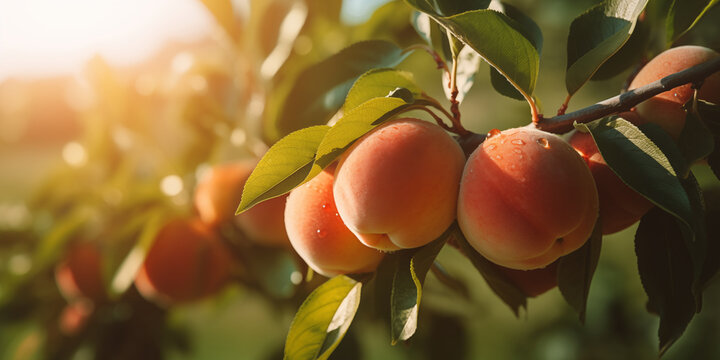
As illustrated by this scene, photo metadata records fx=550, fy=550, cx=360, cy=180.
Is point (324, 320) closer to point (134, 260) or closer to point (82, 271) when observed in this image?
point (134, 260)

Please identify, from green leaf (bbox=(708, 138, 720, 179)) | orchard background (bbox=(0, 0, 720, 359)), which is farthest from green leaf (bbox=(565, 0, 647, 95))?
green leaf (bbox=(708, 138, 720, 179))

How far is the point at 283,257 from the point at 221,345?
282cm

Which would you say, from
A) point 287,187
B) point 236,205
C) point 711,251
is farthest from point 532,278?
point 236,205

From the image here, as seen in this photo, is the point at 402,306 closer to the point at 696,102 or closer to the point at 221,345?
the point at 696,102

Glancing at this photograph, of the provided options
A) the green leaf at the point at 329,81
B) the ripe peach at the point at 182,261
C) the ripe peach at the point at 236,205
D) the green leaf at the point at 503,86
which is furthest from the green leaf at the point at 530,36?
the ripe peach at the point at 182,261

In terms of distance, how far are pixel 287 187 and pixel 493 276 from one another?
0.21 meters

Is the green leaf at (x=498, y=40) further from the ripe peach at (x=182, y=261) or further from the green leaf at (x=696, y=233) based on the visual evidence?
the ripe peach at (x=182, y=261)

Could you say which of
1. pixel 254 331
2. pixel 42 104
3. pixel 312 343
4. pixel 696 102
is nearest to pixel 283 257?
pixel 312 343

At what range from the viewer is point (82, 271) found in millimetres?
1195

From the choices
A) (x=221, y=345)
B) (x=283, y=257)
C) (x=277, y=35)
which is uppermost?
(x=277, y=35)

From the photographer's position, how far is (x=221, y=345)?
3432 millimetres

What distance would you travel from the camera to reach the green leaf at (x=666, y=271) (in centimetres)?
47

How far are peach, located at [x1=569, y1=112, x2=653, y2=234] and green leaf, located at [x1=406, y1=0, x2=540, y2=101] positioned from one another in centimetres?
8

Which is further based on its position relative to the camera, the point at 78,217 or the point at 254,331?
the point at 254,331
